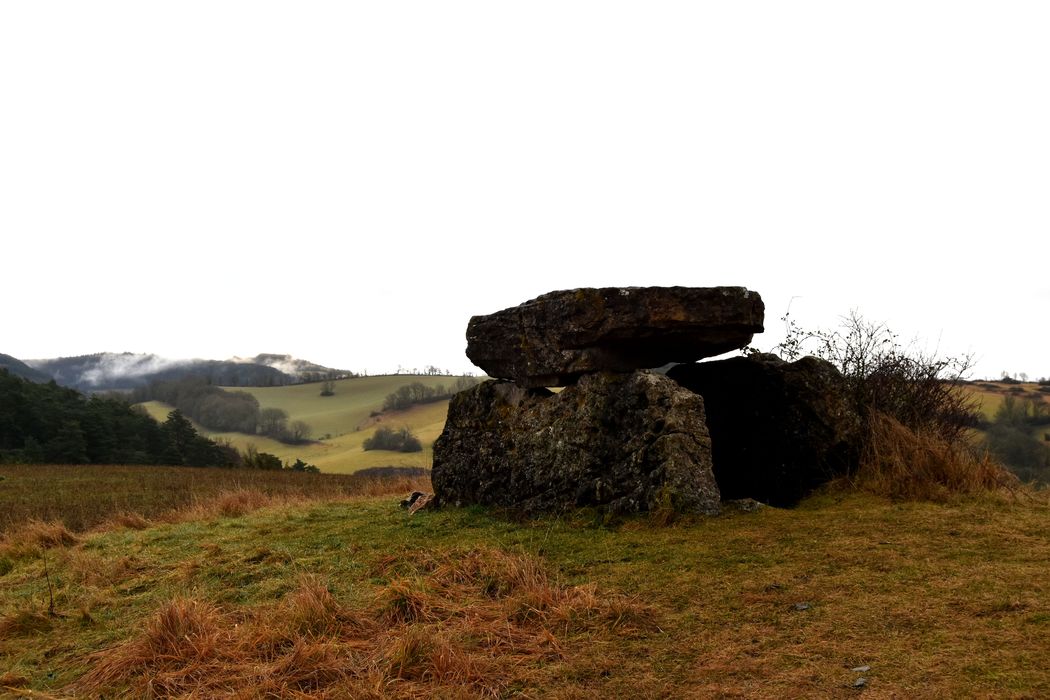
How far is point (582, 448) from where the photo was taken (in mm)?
8938

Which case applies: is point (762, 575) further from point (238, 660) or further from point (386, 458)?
point (386, 458)

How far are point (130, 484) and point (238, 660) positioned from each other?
19.2m

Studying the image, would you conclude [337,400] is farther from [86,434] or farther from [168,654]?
[168,654]

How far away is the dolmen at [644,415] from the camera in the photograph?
834cm

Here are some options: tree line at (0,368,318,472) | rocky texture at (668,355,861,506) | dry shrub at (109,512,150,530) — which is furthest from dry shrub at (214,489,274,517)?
tree line at (0,368,318,472)

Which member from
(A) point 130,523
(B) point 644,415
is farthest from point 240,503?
(B) point 644,415

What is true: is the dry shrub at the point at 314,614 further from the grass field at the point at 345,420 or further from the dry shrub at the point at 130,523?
the grass field at the point at 345,420

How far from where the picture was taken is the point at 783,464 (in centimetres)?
927

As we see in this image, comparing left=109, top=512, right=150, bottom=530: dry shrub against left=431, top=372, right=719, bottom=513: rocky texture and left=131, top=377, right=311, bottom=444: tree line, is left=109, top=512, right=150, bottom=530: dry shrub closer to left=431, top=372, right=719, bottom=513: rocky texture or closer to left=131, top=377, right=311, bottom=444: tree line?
left=431, top=372, right=719, bottom=513: rocky texture

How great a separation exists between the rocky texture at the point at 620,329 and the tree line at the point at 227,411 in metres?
77.1

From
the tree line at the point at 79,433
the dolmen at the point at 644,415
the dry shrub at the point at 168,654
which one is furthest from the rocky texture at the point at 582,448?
the tree line at the point at 79,433

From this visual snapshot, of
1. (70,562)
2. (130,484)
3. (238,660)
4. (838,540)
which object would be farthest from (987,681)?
(130,484)

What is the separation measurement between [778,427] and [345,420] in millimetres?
87838

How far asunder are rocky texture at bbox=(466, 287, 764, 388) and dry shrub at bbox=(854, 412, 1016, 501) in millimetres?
2181
